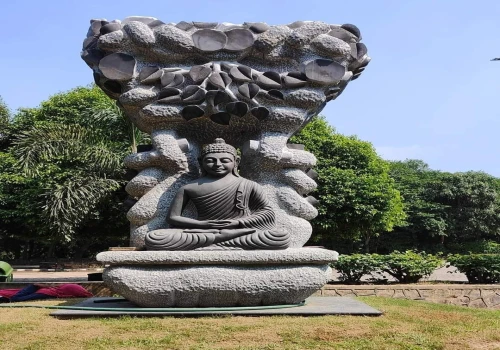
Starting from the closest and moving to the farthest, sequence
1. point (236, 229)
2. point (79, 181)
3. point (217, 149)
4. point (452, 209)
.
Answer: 1. point (236, 229)
2. point (217, 149)
3. point (79, 181)
4. point (452, 209)

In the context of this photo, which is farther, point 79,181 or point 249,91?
point 79,181

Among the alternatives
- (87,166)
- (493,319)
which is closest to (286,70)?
(493,319)

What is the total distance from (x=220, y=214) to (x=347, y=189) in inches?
633

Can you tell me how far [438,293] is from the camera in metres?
10.3

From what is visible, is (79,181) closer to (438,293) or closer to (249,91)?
(438,293)

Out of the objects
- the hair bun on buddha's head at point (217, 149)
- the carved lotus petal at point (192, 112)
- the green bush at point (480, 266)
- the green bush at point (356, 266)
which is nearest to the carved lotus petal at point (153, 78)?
the carved lotus petal at point (192, 112)

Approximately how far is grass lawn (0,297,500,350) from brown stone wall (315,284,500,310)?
430 cm

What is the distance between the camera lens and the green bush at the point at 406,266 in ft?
37.9

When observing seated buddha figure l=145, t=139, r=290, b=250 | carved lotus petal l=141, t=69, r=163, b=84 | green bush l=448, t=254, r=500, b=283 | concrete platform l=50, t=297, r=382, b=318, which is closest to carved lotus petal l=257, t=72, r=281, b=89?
seated buddha figure l=145, t=139, r=290, b=250

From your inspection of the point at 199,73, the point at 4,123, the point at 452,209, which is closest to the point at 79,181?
the point at 4,123

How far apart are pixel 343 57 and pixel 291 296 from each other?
3332 mm

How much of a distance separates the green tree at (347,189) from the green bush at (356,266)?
1004cm

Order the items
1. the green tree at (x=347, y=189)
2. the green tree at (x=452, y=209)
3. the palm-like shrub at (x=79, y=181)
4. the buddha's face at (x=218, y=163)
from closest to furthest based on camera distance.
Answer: the buddha's face at (x=218, y=163)
the palm-like shrub at (x=79, y=181)
the green tree at (x=347, y=189)
the green tree at (x=452, y=209)

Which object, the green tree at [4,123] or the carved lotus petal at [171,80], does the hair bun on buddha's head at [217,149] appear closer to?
the carved lotus petal at [171,80]
